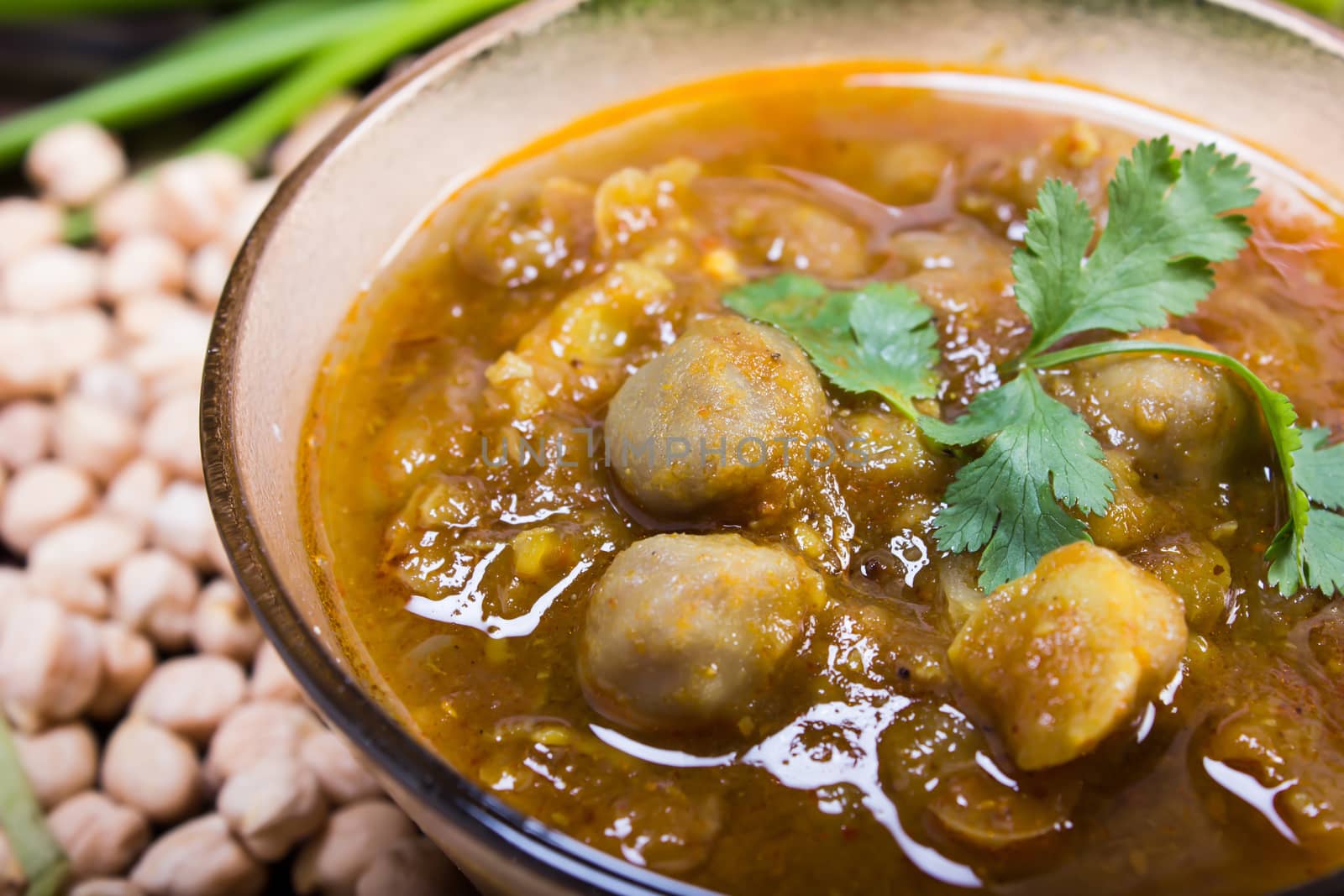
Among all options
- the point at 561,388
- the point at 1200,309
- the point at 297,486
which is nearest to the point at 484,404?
the point at 561,388

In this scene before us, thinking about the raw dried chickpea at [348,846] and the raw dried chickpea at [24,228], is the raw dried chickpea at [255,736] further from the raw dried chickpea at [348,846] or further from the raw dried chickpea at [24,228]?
the raw dried chickpea at [24,228]

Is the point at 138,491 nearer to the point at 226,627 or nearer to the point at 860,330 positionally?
the point at 226,627

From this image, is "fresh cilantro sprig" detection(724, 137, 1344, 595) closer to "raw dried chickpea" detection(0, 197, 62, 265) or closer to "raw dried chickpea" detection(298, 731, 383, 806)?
"raw dried chickpea" detection(298, 731, 383, 806)

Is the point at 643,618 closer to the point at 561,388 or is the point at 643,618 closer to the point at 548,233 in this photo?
the point at 561,388

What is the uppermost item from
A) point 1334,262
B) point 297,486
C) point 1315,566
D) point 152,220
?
point 1334,262

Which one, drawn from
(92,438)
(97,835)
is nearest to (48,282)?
(92,438)

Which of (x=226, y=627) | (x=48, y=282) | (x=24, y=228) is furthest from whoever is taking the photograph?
(x=24, y=228)

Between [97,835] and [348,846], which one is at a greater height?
[348,846]
